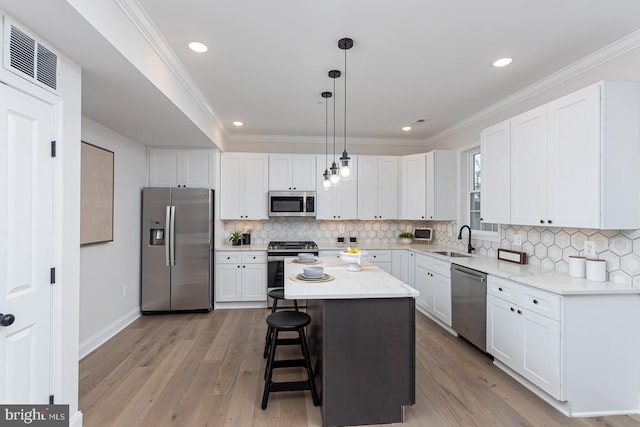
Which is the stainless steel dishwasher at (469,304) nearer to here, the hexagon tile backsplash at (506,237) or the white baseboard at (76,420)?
the hexagon tile backsplash at (506,237)

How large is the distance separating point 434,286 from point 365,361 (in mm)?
2267

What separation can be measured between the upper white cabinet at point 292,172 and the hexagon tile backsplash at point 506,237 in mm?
625

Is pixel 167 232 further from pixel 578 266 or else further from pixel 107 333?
pixel 578 266

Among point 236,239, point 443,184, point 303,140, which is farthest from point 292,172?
point 443,184

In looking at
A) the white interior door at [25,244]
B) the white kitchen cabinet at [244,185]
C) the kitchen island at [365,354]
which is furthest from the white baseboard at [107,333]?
the kitchen island at [365,354]

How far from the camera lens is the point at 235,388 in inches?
97.7

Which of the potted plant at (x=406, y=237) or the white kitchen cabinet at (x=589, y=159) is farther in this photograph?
the potted plant at (x=406, y=237)

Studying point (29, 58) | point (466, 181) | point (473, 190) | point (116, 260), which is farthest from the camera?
point (466, 181)

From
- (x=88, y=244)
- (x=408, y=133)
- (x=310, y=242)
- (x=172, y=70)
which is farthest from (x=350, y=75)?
(x=88, y=244)

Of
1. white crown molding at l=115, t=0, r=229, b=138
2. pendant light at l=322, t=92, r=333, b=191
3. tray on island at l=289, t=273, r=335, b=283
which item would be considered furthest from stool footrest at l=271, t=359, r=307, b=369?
white crown molding at l=115, t=0, r=229, b=138

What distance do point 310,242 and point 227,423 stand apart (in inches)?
121

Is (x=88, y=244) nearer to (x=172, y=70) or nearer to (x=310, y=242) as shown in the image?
(x=172, y=70)

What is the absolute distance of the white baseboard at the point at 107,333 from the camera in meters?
3.04

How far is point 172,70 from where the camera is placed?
8.65 feet
